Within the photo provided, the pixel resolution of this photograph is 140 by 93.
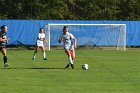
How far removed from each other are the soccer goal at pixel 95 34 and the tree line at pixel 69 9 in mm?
6621

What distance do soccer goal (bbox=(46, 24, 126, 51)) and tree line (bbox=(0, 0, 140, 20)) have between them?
21.7 ft

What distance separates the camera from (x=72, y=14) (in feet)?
190

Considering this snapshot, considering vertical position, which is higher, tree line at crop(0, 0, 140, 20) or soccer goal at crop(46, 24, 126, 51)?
tree line at crop(0, 0, 140, 20)

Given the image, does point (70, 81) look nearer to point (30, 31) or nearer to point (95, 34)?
point (95, 34)

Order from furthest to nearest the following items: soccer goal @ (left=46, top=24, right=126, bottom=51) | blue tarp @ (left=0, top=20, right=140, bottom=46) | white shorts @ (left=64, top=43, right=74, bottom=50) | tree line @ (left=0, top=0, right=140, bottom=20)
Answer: tree line @ (left=0, top=0, right=140, bottom=20) < blue tarp @ (left=0, top=20, right=140, bottom=46) < soccer goal @ (left=46, top=24, right=126, bottom=51) < white shorts @ (left=64, top=43, right=74, bottom=50)

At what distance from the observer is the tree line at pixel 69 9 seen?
56625 mm

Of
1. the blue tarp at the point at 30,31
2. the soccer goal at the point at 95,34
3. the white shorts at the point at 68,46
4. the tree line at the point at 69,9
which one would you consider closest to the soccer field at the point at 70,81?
the white shorts at the point at 68,46

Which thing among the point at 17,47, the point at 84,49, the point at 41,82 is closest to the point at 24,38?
the point at 17,47

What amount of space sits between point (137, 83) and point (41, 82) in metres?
3.28

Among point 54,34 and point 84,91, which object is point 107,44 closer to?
point 54,34

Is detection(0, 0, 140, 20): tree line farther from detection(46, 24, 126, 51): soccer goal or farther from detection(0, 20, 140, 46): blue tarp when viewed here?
detection(46, 24, 126, 51): soccer goal

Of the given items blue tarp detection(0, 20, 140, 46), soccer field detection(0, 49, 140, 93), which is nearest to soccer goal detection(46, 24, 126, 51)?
blue tarp detection(0, 20, 140, 46)

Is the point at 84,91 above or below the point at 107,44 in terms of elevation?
above

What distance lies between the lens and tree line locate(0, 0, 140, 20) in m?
56.6
